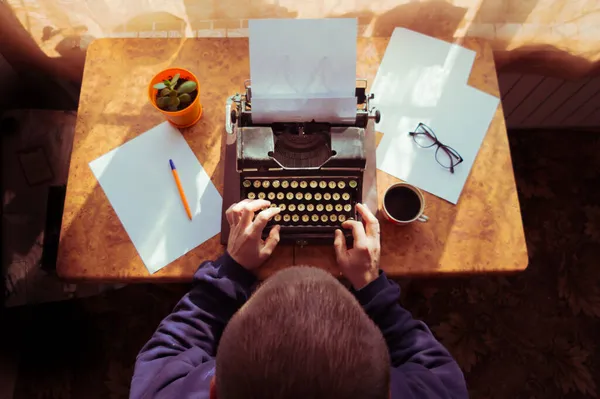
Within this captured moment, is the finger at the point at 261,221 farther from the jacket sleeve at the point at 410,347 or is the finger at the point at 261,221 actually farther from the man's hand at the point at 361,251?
the jacket sleeve at the point at 410,347

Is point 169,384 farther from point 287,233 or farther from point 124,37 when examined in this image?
point 124,37

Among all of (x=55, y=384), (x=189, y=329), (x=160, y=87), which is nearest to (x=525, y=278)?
(x=189, y=329)

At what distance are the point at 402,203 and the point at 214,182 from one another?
20.8 inches

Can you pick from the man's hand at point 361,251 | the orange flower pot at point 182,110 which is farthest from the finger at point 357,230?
the orange flower pot at point 182,110

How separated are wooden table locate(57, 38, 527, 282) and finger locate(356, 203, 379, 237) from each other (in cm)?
8

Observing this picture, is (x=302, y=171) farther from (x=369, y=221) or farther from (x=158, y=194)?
(x=158, y=194)

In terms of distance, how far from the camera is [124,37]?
1.45 meters

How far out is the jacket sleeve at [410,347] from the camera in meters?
1.06

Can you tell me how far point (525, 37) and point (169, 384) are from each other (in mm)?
1494

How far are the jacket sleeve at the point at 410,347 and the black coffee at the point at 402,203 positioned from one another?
17 cm

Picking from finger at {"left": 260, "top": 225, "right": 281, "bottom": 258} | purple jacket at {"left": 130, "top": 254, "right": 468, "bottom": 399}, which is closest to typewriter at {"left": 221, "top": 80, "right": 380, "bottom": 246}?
finger at {"left": 260, "top": 225, "right": 281, "bottom": 258}

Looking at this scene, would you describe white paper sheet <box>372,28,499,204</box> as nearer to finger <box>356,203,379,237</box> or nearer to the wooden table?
the wooden table

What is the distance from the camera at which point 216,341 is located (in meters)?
1.15

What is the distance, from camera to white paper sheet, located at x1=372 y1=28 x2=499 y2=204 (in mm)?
1302
